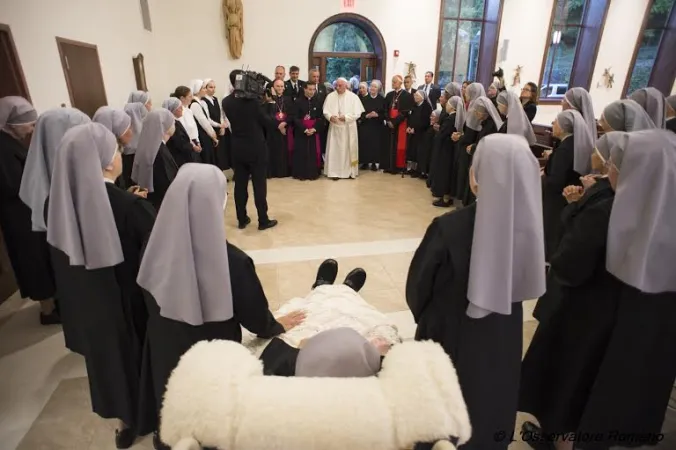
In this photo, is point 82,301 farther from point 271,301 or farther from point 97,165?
point 271,301

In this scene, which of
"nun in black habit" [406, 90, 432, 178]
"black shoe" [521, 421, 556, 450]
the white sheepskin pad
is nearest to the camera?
the white sheepskin pad

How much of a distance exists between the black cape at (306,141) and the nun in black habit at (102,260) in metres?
5.19

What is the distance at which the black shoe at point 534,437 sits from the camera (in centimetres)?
203

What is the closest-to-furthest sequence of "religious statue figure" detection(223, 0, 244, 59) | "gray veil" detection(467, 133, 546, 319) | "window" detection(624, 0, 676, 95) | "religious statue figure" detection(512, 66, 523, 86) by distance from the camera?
"gray veil" detection(467, 133, 546, 319) → "religious statue figure" detection(223, 0, 244, 59) → "window" detection(624, 0, 676, 95) → "religious statue figure" detection(512, 66, 523, 86)

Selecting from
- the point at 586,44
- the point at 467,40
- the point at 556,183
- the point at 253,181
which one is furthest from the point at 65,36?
the point at 586,44

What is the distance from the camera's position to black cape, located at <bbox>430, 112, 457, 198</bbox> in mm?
5711

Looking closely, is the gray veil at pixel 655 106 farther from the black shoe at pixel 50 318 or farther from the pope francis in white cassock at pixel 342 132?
the black shoe at pixel 50 318

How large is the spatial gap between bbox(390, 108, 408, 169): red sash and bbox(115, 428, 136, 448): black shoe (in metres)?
6.30

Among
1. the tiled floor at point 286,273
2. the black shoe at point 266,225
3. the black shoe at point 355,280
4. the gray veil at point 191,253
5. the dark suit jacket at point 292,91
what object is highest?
the dark suit jacket at point 292,91

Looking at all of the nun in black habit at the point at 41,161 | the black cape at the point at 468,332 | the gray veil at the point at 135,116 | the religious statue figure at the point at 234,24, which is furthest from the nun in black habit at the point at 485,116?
the religious statue figure at the point at 234,24

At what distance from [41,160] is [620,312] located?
11.2ft

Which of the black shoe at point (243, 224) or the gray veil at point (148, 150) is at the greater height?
the gray veil at point (148, 150)

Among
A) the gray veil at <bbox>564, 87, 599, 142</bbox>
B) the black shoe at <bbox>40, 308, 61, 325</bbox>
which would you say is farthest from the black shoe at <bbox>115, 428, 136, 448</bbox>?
the gray veil at <bbox>564, 87, 599, 142</bbox>

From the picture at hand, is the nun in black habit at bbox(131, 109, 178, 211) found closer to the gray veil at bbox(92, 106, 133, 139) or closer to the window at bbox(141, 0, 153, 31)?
the gray veil at bbox(92, 106, 133, 139)
